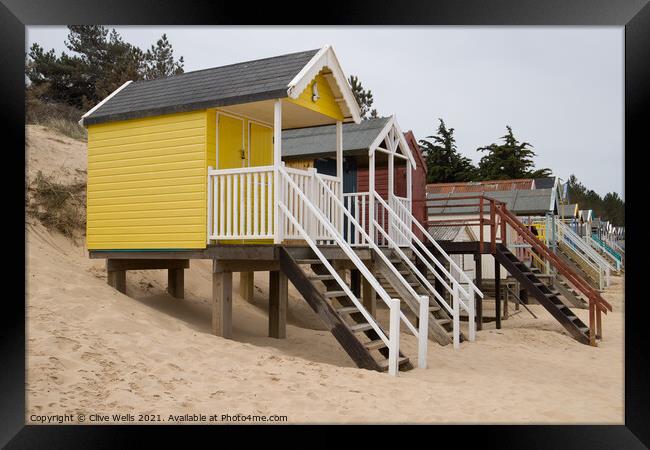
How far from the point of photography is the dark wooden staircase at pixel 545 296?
12.7 m

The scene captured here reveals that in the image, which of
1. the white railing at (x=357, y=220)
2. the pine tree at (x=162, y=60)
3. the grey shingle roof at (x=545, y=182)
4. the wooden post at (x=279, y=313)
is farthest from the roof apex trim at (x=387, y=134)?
the grey shingle roof at (x=545, y=182)

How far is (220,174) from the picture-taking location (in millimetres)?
9727

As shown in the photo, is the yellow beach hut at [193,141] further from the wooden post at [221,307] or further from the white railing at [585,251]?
the white railing at [585,251]

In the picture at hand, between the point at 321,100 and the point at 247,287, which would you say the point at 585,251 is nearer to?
the point at 247,287

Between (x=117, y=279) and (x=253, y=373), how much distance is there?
4.90 metres

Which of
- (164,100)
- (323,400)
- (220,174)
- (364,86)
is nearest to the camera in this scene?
(323,400)

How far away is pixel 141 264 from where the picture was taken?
38.0 ft

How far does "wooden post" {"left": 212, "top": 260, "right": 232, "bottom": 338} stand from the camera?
31.8 feet

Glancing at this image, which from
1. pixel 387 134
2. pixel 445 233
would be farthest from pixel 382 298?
pixel 445 233

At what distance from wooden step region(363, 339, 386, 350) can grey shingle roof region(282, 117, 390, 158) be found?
6.17 metres
